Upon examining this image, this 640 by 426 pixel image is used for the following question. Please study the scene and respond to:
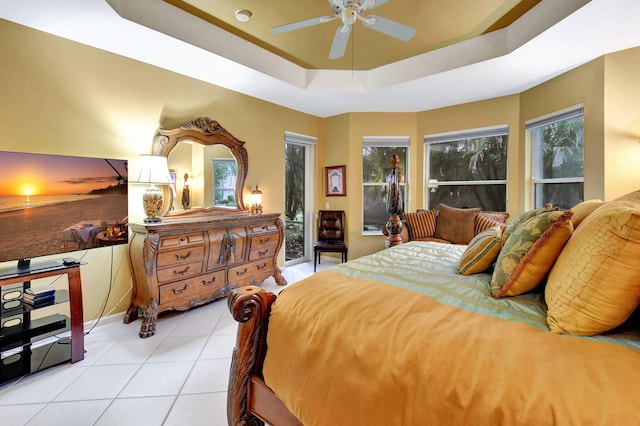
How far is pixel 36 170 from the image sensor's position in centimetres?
218

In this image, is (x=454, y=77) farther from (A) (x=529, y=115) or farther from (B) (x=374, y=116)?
(B) (x=374, y=116)

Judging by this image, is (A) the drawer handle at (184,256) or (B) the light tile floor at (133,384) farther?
(A) the drawer handle at (184,256)

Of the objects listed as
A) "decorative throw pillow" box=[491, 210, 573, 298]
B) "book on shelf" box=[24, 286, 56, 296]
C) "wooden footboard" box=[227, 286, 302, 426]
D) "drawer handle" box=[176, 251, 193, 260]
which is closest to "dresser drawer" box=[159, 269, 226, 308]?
"drawer handle" box=[176, 251, 193, 260]

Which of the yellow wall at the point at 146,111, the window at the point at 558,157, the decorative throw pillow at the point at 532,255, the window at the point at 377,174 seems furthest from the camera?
the window at the point at 377,174

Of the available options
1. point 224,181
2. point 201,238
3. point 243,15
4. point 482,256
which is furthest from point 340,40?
point 201,238

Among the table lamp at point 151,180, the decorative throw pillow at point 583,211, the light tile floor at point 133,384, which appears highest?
the table lamp at point 151,180

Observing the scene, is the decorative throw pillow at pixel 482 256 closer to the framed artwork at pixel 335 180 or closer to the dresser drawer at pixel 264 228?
the dresser drawer at pixel 264 228

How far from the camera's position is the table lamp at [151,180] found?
2842 millimetres

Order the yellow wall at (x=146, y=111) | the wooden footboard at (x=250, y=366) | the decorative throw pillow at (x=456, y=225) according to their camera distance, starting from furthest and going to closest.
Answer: the decorative throw pillow at (x=456, y=225) < the yellow wall at (x=146, y=111) < the wooden footboard at (x=250, y=366)

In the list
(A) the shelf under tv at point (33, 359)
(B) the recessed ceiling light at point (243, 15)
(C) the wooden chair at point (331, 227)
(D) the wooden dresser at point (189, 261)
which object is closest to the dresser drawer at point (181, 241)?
(D) the wooden dresser at point (189, 261)

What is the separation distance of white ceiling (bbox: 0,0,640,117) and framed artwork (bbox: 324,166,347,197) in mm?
1154

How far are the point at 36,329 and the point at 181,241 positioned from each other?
1164mm

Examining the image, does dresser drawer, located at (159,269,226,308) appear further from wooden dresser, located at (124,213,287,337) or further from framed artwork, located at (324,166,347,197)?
framed artwork, located at (324,166,347,197)

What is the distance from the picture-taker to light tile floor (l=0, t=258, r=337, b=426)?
1650mm
